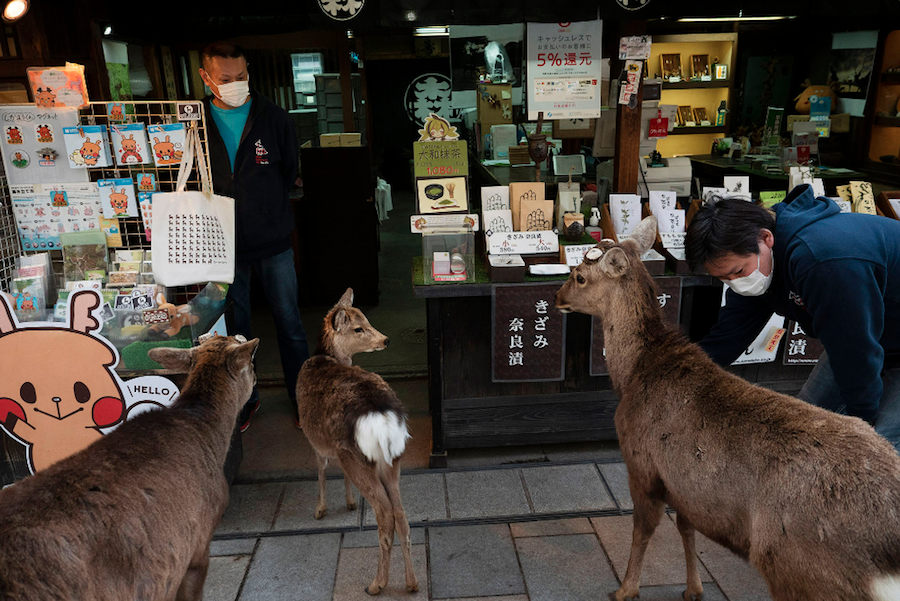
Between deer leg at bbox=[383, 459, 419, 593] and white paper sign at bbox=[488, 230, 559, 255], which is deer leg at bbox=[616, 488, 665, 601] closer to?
deer leg at bbox=[383, 459, 419, 593]

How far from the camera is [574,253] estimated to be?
14.6ft

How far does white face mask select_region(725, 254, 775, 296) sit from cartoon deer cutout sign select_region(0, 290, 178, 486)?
327 cm

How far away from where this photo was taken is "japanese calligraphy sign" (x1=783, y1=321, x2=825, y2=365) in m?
4.54

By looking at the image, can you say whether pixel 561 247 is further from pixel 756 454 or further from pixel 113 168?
pixel 113 168

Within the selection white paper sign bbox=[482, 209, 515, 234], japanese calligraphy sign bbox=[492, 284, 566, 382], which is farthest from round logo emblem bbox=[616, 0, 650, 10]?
japanese calligraphy sign bbox=[492, 284, 566, 382]

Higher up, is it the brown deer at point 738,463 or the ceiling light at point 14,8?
the ceiling light at point 14,8

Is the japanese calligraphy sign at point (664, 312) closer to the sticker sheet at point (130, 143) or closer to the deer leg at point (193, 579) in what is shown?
the deer leg at point (193, 579)

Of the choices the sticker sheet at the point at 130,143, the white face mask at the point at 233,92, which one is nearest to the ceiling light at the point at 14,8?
the sticker sheet at the point at 130,143

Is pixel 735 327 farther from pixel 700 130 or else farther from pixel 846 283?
pixel 700 130

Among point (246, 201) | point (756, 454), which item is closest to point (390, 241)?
point (246, 201)

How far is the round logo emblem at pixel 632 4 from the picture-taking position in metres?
4.43

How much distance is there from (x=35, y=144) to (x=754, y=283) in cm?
434

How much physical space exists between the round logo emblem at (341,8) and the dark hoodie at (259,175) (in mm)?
779

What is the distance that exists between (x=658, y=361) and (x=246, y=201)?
3056mm
